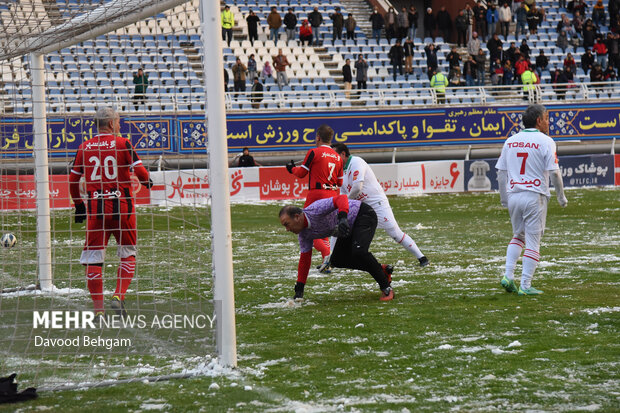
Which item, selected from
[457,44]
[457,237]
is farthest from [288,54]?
[457,237]

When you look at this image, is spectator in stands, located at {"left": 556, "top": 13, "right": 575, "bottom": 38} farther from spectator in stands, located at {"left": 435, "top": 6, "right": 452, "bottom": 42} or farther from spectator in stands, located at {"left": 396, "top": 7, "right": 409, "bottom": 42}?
spectator in stands, located at {"left": 396, "top": 7, "right": 409, "bottom": 42}

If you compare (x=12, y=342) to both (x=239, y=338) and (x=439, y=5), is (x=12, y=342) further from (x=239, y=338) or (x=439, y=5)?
(x=439, y=5)

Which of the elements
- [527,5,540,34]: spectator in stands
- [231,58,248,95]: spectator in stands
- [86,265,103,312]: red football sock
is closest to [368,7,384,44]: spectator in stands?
[527,5,540,34]: spectator in stands

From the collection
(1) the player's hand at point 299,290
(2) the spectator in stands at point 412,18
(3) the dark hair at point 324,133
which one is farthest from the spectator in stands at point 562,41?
(1) the player's hand at point 299,290

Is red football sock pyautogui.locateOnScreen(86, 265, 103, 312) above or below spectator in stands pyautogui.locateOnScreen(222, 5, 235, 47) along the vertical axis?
below

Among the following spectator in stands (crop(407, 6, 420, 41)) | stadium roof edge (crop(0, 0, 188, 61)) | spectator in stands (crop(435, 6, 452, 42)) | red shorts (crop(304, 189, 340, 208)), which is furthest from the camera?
spectator in stands (crop(435, 6, 452, 42))

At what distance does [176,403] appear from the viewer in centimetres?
516

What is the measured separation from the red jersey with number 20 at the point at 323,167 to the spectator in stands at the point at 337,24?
84.7 ft

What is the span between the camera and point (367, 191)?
1102 centimetres

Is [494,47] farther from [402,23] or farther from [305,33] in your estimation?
[305,33]

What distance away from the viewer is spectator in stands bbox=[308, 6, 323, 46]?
1380 inches

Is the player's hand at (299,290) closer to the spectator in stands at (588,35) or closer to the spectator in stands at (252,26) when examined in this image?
the spectator in stands at (252,26)

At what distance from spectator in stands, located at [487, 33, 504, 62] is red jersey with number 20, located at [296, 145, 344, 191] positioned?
25980 mm

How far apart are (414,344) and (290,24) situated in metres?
29.3
